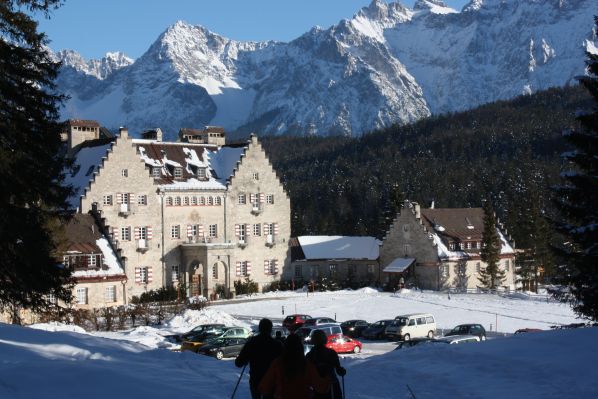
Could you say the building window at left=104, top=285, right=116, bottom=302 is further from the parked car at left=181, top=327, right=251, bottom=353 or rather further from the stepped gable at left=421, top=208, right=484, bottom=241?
the stepped gable at left=421, top=208, right=484, bottom=241

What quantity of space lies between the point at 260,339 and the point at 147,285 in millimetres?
51892

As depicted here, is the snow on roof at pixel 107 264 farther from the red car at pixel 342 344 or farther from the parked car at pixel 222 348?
the red car at pixel 342 344

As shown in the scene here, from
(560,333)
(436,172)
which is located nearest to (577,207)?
(560,333)

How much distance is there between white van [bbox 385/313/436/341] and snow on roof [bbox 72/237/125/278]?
23.3 m

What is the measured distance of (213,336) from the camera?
38.6 m

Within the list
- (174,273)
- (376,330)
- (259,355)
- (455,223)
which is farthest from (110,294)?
(259,355)

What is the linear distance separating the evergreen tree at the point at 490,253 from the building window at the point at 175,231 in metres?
28.1

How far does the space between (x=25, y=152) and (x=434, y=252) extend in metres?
52.3

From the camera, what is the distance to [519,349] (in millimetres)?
22547

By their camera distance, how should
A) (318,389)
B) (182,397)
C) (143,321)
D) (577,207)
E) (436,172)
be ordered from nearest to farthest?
(318,389) < (182,397) < (577,207) < (143,321) < (436,172)

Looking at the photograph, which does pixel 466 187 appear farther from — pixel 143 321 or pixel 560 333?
pixel 560 333

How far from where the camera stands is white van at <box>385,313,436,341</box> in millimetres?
44406

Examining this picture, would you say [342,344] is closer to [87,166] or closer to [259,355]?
[259,355]

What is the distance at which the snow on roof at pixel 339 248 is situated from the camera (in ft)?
257
